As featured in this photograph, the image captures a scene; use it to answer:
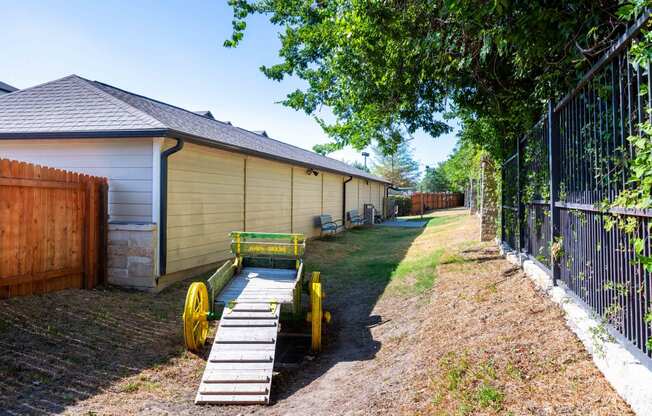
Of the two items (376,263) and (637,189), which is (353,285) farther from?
(637,189)

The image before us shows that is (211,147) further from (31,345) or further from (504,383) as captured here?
(504,383)

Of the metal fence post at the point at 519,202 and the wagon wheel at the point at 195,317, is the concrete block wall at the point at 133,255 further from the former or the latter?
the metal fence post at the point at 519,202

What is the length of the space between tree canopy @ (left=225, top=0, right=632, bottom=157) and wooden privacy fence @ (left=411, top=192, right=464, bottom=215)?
2600 centimetres

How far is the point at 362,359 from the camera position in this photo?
15.5 feet

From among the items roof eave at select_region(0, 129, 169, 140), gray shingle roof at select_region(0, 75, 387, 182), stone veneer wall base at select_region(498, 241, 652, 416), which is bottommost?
stone veneer wall base at select_region(498, 241, 652, 416)

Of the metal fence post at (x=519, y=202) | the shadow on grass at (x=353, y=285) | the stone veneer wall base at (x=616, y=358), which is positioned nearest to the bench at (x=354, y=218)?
the shadow on grass at (x=353, y=285)

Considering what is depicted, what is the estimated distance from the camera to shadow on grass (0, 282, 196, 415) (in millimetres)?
3795

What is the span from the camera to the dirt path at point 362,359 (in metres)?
3.04

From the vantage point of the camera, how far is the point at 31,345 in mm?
4574

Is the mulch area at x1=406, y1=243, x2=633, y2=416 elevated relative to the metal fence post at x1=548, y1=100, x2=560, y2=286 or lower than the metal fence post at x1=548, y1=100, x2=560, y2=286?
lower

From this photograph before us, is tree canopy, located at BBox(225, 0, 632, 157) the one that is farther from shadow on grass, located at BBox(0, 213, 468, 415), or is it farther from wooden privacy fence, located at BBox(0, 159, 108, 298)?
wooden privacy fence, located at BBox(0, 159, 108, 298)

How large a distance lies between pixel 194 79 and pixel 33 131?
20.6 ft

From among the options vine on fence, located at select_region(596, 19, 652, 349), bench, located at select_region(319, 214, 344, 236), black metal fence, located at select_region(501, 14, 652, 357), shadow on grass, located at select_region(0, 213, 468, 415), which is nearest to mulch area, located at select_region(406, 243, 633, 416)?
black metal fence, located at select_region(501, 14, 652, 357)

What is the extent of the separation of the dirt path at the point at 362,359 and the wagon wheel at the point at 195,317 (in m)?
0.19
